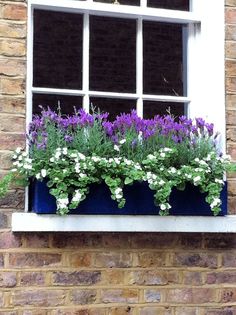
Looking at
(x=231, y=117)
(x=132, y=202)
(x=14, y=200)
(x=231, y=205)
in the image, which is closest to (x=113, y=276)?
(x=132, y=202)

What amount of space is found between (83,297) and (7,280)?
44cm

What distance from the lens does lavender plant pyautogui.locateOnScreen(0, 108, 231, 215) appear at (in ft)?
13.7

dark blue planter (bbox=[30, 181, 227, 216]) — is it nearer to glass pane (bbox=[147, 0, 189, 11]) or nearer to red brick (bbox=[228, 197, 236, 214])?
red brick (bbox=[228, 197, 236, 214])

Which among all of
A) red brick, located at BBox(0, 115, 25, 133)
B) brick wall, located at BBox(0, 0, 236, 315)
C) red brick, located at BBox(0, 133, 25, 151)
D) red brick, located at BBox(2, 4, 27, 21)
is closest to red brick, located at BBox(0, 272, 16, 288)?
brick wall, located at BBox(0, 0, 236, 315)

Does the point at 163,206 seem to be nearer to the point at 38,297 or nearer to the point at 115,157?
the point at 115,157

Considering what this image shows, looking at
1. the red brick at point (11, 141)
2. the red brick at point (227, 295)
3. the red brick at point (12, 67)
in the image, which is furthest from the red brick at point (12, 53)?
the red brick at point (227, 295)

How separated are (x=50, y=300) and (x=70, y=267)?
21cm

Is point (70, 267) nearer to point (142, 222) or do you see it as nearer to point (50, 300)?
point (50, 300)

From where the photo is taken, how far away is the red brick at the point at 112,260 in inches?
172

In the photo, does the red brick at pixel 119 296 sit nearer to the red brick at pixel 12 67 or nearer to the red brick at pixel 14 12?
the red brick at pixel 12 67

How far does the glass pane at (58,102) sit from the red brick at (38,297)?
1.04m

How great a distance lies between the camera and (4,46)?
4.33 meters

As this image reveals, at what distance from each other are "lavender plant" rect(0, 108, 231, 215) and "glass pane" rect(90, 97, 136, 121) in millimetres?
148

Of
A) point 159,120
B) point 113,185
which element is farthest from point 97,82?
point 113,185
